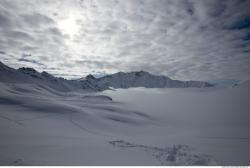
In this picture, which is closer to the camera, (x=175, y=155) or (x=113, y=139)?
(x=175, y=155)

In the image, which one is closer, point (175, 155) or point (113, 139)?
point (175, 155)

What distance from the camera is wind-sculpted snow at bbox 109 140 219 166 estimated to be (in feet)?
10.1

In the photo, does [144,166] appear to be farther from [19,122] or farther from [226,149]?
[19,122]

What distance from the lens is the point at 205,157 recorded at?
3.26 meters

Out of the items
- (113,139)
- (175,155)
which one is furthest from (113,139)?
(175,155)

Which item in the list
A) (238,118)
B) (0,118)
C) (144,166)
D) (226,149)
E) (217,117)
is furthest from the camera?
(217,117)

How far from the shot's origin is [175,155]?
3283mm

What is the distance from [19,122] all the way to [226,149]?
5430 millimetres

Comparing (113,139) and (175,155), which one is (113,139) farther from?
(175,155)

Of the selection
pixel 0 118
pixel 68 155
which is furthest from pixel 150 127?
pixel 0 118

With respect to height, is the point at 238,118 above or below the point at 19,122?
above

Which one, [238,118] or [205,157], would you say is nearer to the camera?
[205,157]

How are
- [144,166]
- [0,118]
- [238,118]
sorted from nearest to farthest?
[144,166], [0,118], [238,118]

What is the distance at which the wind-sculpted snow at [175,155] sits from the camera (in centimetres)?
307
